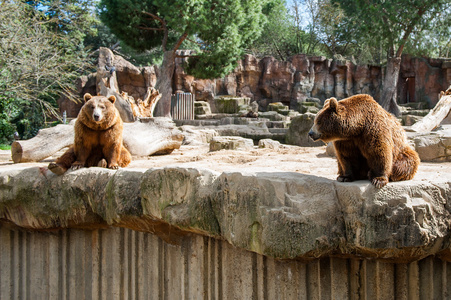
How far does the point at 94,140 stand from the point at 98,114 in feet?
1.13

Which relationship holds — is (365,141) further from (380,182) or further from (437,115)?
(437,115)

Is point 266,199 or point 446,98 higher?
point 446,98

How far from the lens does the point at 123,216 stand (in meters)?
3.93

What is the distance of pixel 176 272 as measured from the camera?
13.3 feet

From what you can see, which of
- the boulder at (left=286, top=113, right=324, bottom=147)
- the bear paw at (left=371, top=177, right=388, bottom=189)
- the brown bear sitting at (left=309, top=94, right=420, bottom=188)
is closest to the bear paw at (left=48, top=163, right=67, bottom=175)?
the brown bear sitting at (left=309, top=94, right=420, bottom=188)

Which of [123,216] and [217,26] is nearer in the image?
[123,216]

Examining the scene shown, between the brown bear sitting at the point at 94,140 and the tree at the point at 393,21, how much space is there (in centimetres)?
1812

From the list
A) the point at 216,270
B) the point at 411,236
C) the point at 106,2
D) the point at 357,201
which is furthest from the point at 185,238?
the point at 106,2

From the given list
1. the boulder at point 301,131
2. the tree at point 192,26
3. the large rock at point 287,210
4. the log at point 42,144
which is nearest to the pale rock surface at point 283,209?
the large rock at point 287,210

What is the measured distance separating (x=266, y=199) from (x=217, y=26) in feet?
43.7

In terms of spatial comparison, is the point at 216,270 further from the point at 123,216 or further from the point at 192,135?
the point at 192,135

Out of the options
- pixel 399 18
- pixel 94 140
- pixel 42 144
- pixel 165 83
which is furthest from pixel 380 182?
pixel 399 18

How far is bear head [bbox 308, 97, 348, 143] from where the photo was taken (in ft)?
10.2

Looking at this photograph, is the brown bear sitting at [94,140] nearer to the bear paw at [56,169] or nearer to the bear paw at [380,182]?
the bear paw at [56,169]
